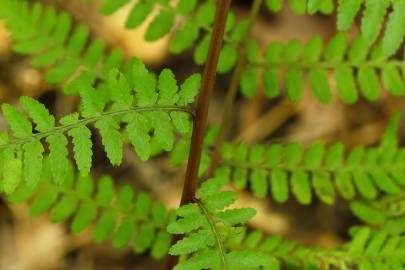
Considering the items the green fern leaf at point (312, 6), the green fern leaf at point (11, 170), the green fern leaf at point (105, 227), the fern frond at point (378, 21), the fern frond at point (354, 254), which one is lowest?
the fern frond at point (354, 254)

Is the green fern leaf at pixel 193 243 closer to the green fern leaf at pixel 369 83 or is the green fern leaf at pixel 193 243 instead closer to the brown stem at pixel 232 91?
the brown stem at pixel 232 91

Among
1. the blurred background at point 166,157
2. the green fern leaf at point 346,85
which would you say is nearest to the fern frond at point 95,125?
the green fern leaf at point 346,85

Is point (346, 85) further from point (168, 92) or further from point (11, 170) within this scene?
point (11, 170)

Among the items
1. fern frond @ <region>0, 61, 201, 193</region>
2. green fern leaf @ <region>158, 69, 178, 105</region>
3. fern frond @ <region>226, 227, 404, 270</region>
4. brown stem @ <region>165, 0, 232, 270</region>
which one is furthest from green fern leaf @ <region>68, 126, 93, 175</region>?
fern frond @ <region>226, 227, 404, 270</region>

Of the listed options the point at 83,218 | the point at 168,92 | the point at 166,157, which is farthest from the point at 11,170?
the point at 166,157

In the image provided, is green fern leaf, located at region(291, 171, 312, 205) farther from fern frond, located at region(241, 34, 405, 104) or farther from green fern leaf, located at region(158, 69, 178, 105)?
green fern leaf, located at region(158, 69, 178, 105)
